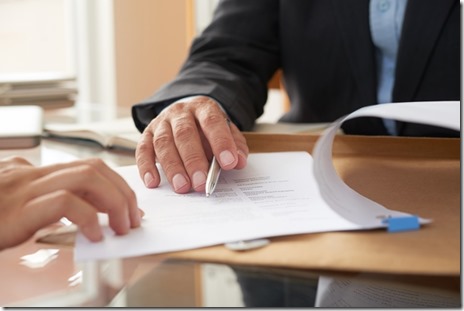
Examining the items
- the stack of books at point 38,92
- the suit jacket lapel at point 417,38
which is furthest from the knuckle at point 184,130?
the stack of books at point 38,92

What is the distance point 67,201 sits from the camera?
1.50 feet

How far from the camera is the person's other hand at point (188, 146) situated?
607 millimetres

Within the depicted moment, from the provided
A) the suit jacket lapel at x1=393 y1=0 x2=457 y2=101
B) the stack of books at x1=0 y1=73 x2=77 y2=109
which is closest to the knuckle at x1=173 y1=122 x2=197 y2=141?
the suit jacket lapel at x1=393 y1=0 x2=457 y2=101

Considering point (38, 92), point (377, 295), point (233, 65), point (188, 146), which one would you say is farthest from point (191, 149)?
point (38, 92)

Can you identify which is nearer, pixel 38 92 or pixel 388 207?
pixel 388 207

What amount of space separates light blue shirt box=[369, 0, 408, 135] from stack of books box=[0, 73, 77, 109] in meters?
0.61

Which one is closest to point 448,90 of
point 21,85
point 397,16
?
point 397,16

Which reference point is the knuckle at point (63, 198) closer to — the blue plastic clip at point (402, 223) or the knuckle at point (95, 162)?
the knuckle at point (95, 162)

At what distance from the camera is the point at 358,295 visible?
0.40 m

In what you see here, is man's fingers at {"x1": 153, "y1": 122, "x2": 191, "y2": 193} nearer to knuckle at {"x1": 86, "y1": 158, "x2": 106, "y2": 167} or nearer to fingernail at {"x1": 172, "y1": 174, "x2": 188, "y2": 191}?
fingernail at {"x1": 172, "y1": 174, "x2": 188, "y2": 191}

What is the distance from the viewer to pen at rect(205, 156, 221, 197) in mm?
567

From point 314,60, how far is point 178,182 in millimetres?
580

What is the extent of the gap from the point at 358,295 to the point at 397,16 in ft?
2.22

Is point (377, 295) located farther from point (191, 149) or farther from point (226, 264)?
point (191, 149)
